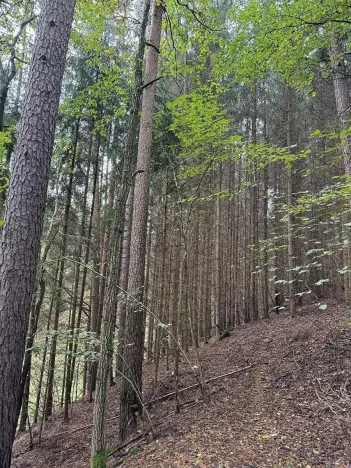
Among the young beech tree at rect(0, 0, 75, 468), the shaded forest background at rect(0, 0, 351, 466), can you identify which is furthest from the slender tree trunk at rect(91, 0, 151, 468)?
the young beech tree at rect(0, 0, 75, 468)

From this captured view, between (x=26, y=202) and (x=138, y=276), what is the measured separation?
2795 mm

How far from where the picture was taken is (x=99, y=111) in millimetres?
9438

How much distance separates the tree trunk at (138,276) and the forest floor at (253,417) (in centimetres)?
47

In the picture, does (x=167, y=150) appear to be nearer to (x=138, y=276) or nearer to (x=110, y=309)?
(x=138, y=276)

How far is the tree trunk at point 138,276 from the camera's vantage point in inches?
203

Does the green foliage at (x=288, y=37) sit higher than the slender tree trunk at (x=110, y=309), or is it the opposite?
the green foliage at (x=288, y=37)

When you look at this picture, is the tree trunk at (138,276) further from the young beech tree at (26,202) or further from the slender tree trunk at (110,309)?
the young beech tree at (26,202)

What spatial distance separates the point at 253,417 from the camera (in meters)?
4.73

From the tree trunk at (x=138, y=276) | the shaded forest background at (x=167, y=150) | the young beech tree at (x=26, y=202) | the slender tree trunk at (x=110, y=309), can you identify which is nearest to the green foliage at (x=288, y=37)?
the shaded forest background at (x=167, y=150)

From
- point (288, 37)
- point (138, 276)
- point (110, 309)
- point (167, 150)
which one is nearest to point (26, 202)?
point (110, 309)

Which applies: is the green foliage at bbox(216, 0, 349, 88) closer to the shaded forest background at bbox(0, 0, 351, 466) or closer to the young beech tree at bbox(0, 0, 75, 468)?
the shaded forest background at bbox(0, 0, 351, 466)

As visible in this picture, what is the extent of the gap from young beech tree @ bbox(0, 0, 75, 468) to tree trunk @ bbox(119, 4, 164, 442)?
1.78 metres

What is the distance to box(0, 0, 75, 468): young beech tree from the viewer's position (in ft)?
9.04

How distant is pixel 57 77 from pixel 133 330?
4048 millimetres
